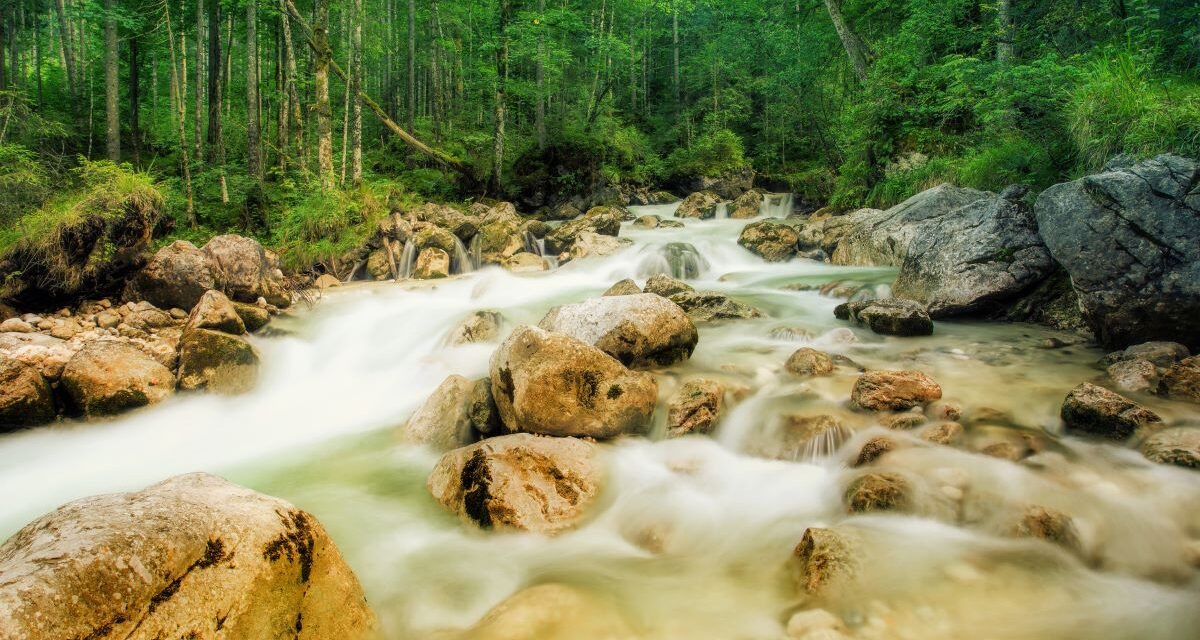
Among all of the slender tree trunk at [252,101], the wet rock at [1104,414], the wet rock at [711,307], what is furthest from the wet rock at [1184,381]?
the slender tree trunk at [252,101]

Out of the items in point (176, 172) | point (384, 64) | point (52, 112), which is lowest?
point (176, 172)

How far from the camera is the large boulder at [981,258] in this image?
7438 mm

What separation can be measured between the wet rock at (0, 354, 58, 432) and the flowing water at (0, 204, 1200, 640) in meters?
0.15

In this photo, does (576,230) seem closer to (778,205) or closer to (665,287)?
(665,287)

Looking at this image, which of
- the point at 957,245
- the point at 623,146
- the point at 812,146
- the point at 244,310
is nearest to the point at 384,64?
the point at 623,146

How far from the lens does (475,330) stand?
318 inches

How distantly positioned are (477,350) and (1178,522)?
6.74m

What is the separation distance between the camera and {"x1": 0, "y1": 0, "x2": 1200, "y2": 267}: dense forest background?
26.7 feet

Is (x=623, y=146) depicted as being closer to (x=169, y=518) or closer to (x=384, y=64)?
(x=384, y=64)

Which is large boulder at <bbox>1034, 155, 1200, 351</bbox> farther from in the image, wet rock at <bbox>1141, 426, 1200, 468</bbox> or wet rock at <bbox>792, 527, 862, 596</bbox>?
wet rock at <bbox>792, 527, 862, 596</bbox>

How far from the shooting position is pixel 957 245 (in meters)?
7.89

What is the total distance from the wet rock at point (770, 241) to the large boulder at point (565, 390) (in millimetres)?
9042

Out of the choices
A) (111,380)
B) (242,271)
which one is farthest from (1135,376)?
(242,271)

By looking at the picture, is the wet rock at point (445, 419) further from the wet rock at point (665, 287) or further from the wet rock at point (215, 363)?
the wet rock at point (665, 287)
